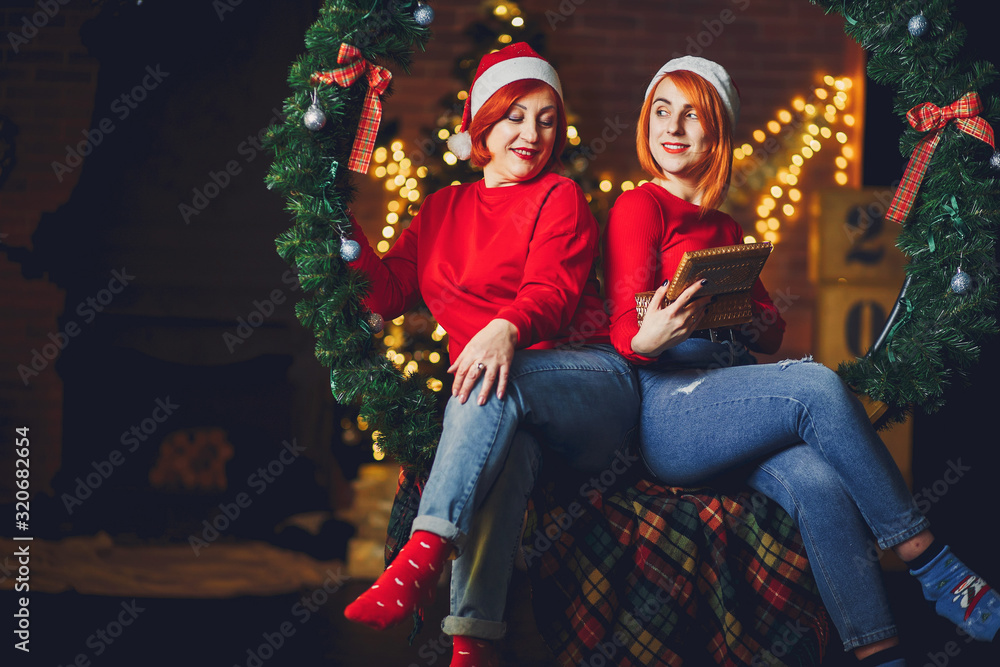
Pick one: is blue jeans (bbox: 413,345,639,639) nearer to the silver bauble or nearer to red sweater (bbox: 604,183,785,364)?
red sweater (bbox: 604,183,785,364)

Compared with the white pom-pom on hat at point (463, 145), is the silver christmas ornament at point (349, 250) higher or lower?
lower

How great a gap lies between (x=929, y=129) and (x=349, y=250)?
4.45ft

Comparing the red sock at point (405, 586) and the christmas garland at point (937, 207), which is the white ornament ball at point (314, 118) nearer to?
the red sock at point (405, 586)

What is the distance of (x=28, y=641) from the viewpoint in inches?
97.3

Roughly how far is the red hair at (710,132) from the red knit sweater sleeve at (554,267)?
0.86ft

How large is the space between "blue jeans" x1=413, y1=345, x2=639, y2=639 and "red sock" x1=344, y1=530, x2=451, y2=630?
1.2 inches

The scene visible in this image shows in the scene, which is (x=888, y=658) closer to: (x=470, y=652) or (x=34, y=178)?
(x=470, y=652)

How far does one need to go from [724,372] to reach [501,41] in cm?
178

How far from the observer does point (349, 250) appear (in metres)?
1.81

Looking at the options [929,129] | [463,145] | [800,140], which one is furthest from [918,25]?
[800,140]

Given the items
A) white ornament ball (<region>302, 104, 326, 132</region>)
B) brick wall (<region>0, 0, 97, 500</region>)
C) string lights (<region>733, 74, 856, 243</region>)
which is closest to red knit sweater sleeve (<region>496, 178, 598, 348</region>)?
white ornament ball (<region>302, 104, 326, 132</region>)

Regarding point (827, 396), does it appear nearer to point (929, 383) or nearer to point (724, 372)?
point (724, 372)

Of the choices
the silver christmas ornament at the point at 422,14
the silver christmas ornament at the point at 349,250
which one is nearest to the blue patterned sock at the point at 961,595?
the silver christmas ornament at the point at 349,250

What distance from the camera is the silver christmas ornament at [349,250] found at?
1.81 meters
